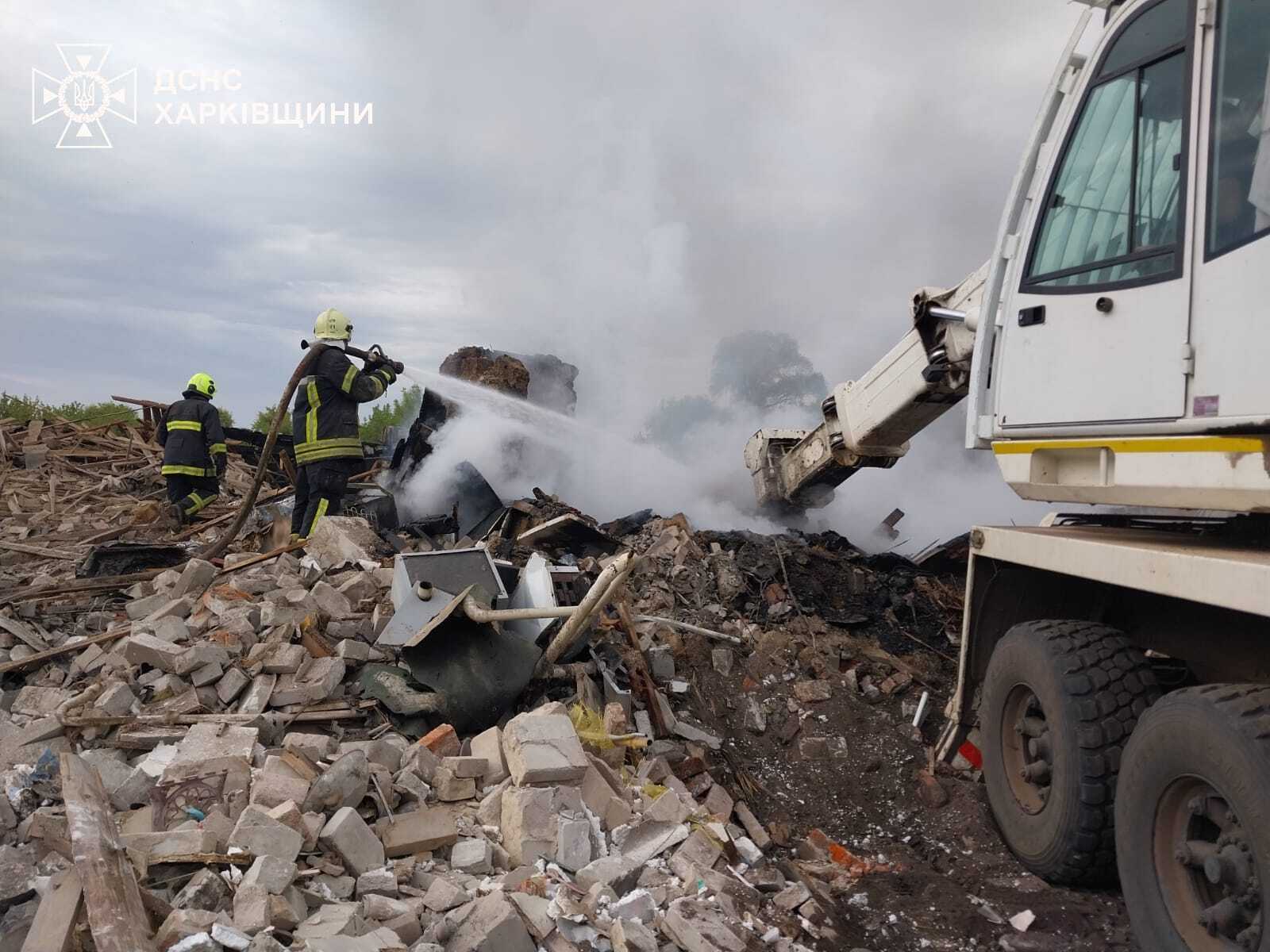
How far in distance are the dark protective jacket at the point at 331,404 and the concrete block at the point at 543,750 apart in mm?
4503

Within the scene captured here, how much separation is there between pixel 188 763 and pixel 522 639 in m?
1.88

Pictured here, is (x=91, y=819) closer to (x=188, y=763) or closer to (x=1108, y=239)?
(x=188, y=763)

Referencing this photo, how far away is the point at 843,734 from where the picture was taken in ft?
19.2

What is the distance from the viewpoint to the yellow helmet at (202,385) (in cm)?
1041

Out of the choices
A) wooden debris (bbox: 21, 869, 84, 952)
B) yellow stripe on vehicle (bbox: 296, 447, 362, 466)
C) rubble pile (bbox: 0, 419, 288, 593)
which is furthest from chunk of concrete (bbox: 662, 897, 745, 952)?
rubble pile (bbox: 0, 419, 288, 593)

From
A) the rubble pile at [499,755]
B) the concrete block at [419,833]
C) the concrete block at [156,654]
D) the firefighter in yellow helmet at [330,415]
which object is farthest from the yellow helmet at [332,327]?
the concrete block at [419,833]

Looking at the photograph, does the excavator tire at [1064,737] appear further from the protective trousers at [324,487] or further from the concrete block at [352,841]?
the protective trousers at [324,487]

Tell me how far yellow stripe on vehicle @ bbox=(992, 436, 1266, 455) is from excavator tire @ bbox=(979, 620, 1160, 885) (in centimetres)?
75

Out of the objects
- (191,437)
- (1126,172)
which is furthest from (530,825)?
(191,437)

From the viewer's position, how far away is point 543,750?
4.11m

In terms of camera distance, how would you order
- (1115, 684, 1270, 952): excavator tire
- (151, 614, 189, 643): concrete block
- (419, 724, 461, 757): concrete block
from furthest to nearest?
(151, 614, 189, 643): concrete block
(419, 724, 461, 757): concrete block
(1115, 684, 1270, 952): excavator tire

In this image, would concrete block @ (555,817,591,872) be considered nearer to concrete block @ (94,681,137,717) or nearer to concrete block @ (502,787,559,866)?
concrete block @ (502,787,559,866)

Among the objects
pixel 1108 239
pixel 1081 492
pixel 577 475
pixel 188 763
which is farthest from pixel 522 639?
pixel 577 475

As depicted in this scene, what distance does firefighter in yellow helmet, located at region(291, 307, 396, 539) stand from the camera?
805 cm
